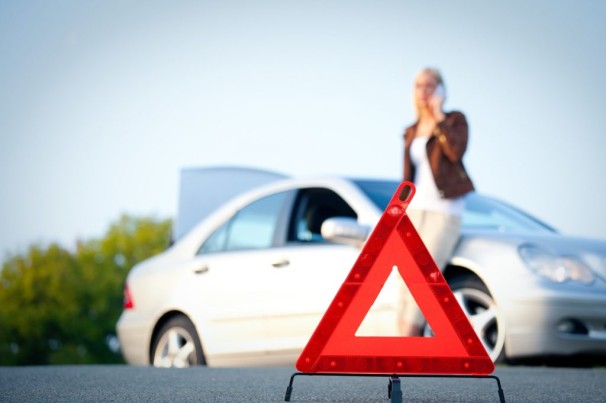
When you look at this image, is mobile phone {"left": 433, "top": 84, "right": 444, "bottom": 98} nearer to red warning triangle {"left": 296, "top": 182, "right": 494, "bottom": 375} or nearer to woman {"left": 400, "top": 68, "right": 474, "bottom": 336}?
woman {"left": 400, "top": 68, "right": 474, "bottom": 336}

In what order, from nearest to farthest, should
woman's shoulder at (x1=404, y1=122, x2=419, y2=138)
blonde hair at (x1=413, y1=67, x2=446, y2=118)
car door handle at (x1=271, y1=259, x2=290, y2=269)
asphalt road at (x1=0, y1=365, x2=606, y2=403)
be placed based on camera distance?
asphalt road at (x1=0, y1=365, x2=606, y2=403) → blonde hair at (x1=413, y1=67, x2=446, y2=118) → woman's shoulder at (x1=404, y1=122, x2=419, y2=138) → car door handle at (x1=271, y1=259, x2=290, y2=269)

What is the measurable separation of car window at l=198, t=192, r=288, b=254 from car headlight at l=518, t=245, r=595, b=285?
2013 mm

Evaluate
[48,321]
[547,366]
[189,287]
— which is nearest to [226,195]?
[189,287]

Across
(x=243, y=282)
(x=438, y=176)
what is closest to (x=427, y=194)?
→ (x=438, y=176)

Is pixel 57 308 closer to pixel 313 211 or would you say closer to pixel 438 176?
pixel 313 211

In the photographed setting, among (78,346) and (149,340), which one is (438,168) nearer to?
(149,340)

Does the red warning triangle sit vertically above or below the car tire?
above

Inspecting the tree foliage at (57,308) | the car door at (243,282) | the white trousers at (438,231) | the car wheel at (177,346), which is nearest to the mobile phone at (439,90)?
the white trousers at (438,231)

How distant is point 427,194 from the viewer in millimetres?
6617

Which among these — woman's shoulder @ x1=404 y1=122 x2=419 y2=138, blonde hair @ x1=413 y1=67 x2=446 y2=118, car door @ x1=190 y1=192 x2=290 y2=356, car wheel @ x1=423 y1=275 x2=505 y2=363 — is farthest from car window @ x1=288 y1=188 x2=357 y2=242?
car wheel @ x1=423 y1=275 x2=505 y2=363

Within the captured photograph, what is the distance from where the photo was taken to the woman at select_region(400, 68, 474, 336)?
6.55 meters

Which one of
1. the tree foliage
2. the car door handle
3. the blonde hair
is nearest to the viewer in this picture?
the blonde hair

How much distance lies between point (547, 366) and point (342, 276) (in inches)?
69.0

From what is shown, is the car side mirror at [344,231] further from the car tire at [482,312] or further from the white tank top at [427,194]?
the car tire at [482,312]
